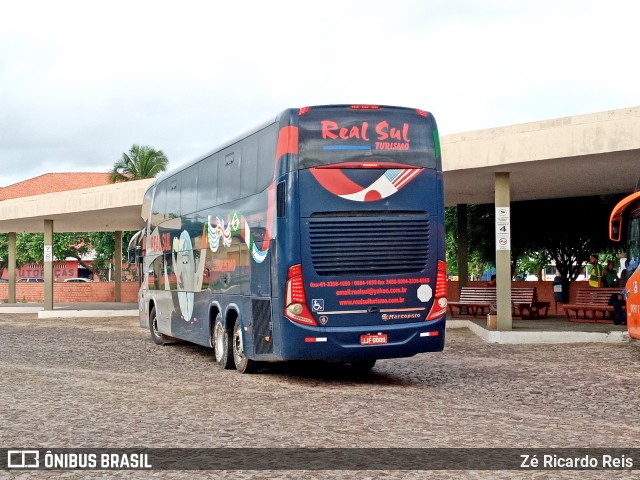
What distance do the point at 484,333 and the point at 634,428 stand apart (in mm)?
12155

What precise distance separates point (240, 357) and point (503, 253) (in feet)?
27.1

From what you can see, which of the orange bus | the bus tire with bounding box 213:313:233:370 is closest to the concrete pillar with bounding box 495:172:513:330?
the orange bus

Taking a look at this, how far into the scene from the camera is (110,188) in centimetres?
3103

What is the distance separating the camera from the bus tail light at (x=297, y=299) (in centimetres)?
1237

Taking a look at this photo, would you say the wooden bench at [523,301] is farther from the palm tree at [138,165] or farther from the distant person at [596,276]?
the palm tree at [138,165]

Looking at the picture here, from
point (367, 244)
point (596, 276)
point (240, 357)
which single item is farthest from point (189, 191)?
point (596, 276)

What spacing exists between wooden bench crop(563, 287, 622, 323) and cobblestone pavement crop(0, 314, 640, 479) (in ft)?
17.6

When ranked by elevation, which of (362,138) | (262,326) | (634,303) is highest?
(362,138)

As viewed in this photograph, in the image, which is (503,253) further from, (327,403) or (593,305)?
(327,403)

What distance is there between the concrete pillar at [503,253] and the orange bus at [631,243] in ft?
13.2

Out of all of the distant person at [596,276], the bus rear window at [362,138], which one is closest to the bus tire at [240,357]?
the bus rear window at [362,138]

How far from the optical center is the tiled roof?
83.7 m

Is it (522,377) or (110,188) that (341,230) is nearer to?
(522,377)

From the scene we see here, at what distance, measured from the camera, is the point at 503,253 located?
2067cm
